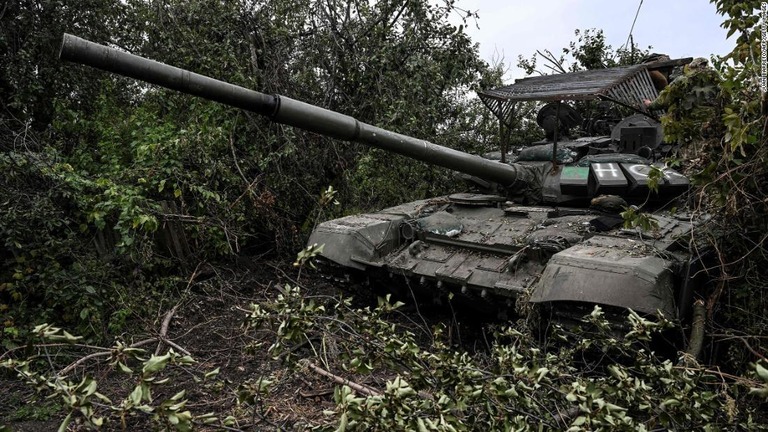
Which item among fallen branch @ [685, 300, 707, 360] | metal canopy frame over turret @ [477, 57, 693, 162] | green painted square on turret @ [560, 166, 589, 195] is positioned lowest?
fallen branch @ [685, 300, 707, 360]

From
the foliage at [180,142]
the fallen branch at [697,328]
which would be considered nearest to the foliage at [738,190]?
the fallen branch at [697,328]

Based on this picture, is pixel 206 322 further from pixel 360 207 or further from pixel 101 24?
pixel 101 24

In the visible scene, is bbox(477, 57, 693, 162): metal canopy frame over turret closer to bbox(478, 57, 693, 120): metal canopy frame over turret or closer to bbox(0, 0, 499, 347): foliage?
bbox(478, 57, 693, 120): metal canopy frame over turret

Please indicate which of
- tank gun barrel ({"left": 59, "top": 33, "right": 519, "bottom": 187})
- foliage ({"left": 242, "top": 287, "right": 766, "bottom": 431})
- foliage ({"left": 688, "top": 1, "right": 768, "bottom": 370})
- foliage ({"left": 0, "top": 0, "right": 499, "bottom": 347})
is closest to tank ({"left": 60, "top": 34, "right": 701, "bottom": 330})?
tank gun barrel ({"left": 59, "top": 33, "right": 519, "bottom": 187})

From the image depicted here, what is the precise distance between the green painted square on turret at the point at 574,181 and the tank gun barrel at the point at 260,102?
0.80 metres

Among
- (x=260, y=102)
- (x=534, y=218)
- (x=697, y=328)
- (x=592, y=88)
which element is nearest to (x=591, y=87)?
(x=592, y=88)

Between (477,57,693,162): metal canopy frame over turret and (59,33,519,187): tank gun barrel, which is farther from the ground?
(477,57,693,162): metal canopy frame over turret

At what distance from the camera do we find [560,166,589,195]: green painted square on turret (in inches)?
220

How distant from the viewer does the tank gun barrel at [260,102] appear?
122 inches

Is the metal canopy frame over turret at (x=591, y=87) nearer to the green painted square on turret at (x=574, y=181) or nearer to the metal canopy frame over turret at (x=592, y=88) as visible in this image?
the metal canopy frame over turret at (x=592, y=88)

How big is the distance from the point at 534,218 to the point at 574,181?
490 millimetres

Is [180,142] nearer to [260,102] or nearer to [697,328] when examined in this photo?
[260,102]

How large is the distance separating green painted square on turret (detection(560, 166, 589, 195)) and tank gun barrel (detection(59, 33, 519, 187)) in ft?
2.64

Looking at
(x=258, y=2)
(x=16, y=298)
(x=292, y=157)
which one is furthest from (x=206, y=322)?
(x=258, y=2)
